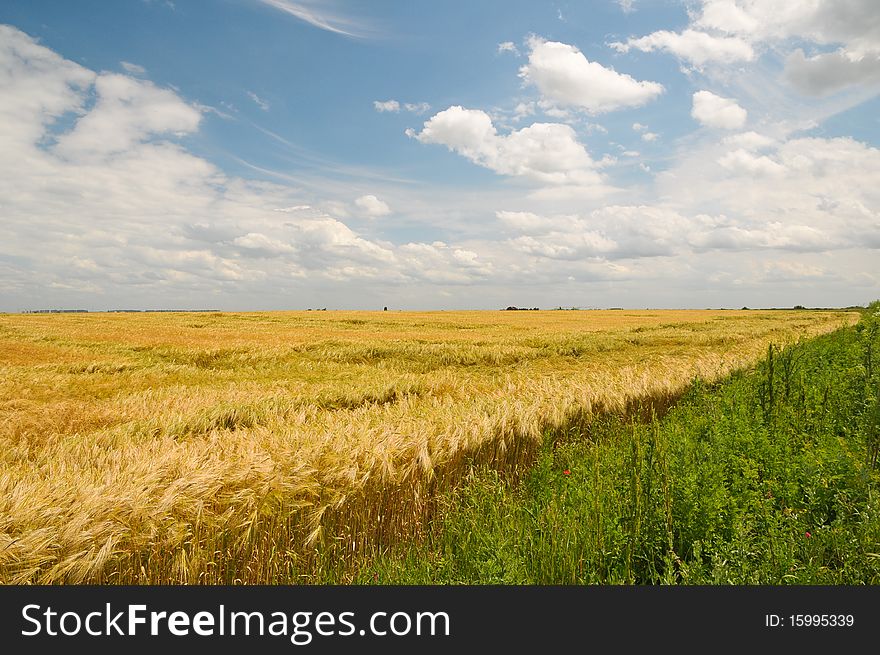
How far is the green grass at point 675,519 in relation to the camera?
3.36 meters

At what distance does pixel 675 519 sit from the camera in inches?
158

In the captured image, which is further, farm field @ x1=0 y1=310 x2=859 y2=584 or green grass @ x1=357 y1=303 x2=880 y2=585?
green grass @ x1=357 y1=303 x2=880 y2=585

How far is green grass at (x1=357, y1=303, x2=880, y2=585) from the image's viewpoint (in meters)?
3.36

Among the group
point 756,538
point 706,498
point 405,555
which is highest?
point 706,498

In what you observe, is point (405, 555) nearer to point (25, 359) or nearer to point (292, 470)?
point (292, 470)

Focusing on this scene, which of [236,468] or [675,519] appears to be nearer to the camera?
[236,468]

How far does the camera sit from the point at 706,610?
288cm

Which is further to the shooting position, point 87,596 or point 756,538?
point 756,538

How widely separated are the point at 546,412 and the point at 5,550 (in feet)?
18.7

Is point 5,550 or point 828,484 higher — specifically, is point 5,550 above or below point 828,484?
above

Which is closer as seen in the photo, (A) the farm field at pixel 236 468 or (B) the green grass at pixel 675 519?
(A) the farm field at pixel 236 468

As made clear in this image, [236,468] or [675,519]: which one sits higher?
[236,468]

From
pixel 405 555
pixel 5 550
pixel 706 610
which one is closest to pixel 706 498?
pixel 706 610

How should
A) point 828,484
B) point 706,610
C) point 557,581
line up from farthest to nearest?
point 828,484 → point 557,581 → point 706,610
